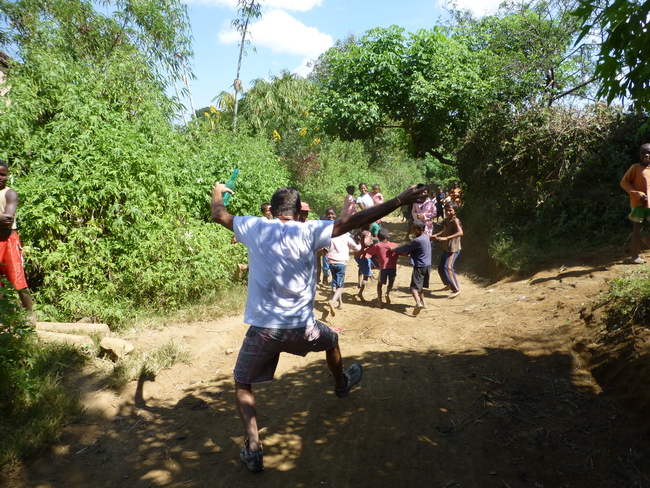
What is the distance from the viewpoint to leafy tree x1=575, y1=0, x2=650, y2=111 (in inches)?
99.3

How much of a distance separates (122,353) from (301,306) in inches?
109

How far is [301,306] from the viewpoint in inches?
119

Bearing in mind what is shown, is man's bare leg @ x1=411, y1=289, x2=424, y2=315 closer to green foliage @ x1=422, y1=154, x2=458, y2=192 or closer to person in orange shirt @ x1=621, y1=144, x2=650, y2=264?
person in orange shirt @ x1=621, y1=144, x2=650, y2=264

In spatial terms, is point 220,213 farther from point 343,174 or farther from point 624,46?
point 343,174

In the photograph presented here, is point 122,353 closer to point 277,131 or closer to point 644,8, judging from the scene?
point 644,8

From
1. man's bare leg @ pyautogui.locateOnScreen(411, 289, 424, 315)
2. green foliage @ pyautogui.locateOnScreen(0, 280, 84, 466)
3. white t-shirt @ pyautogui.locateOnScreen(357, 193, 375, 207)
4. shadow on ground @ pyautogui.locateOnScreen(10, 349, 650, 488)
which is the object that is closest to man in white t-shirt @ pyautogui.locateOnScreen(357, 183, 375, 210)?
white t-shirt @ pyautogui.locateOnScreen(357, 193, 375, 207)

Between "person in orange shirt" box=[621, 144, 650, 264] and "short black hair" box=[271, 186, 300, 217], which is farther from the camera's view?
"person in orange shirt" box=[621, 144, 650, 264]

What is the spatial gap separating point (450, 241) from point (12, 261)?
19.8 ft

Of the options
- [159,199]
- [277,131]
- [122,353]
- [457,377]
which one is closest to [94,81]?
[159,199]

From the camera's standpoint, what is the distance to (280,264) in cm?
296

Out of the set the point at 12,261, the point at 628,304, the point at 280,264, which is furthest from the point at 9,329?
the point at 628,304

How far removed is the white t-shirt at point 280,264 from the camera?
2.95 m

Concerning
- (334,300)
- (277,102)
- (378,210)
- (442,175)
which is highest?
(277,102)

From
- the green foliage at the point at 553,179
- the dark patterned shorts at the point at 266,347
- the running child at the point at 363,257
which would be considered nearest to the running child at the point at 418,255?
the running child at the point at 363,257
